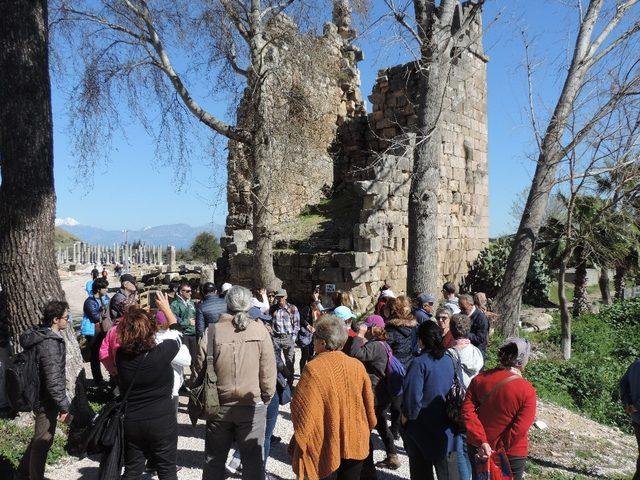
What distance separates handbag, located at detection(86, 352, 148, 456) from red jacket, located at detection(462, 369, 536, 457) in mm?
2405

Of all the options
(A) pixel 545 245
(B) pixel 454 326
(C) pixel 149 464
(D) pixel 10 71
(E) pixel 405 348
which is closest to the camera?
(C) pixel 149 464

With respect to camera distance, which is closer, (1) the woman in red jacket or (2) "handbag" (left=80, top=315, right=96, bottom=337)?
(1) the woman in red jacket

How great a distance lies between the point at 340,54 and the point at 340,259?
8.77m

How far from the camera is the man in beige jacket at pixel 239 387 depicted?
4.22 m

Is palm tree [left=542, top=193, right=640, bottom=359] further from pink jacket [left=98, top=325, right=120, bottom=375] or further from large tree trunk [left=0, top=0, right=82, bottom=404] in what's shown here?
pink jacket [left=98, top=325, right=120, bottom=375]

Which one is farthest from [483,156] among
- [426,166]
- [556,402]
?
[556,402]

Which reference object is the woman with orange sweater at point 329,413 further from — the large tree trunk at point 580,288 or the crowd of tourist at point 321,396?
the large tree trunk at point 580,288

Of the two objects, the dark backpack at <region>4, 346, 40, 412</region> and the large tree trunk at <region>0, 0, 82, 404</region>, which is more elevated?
the large tree trunk at <region>0, 0, 82, 404</region>

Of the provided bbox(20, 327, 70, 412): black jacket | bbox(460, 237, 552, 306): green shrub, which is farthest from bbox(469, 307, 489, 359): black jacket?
bbox(460, 237, 552, 306): green shrub

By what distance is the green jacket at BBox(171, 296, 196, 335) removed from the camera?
8.05m

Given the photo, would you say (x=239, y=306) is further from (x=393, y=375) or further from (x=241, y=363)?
(x=393, y=375)

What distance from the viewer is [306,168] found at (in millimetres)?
16422

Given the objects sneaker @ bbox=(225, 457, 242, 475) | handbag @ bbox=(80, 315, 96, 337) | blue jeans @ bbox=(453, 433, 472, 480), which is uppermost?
handbag @ bbox=(80, 315, 96, 337)

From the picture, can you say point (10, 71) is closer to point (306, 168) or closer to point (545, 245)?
point (306, 168)
